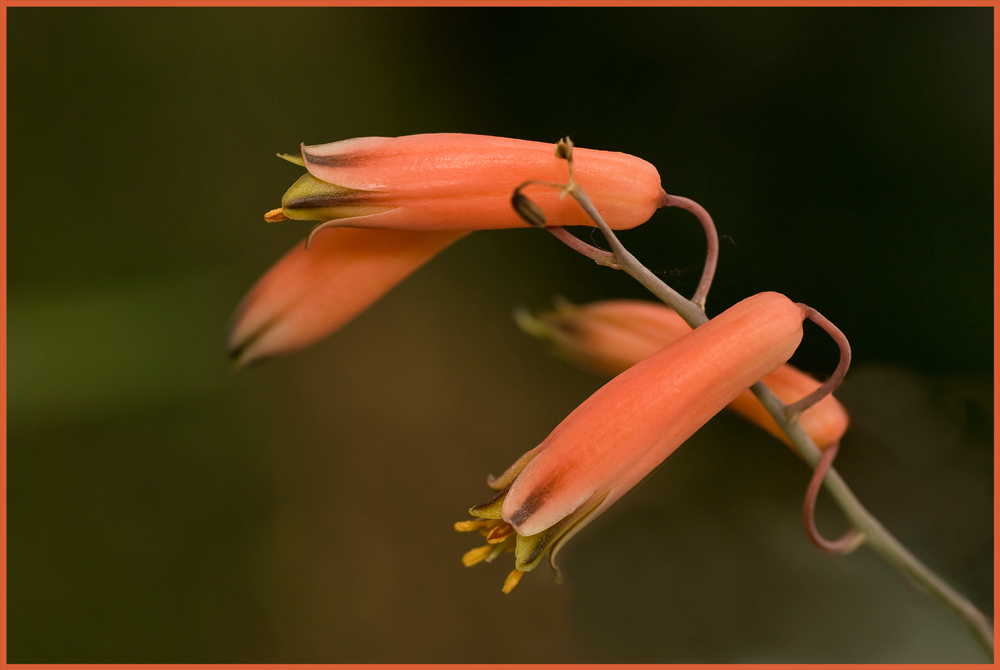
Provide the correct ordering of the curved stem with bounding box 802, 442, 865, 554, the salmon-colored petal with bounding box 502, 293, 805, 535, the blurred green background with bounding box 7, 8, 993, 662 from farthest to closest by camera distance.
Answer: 1. the blurred green background with bounding box 7, 8, 993, 662
2. the curved stem with bounding box 802, 442, 865, 554
3. the salmon-colored petal with bounding box 502, 293, 805, 535

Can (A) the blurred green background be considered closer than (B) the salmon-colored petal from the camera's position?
No

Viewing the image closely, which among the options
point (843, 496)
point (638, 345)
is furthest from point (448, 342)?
point (843, 496)

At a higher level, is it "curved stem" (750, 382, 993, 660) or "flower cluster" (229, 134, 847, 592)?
"flower cluster" (229, 134, 847, 592)

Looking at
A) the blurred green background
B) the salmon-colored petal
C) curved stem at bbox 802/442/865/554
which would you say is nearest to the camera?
the salmon-colored petal

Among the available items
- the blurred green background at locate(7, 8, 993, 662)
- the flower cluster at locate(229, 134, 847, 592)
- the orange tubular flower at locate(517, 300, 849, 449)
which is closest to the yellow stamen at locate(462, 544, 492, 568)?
the flower cluster at locate(229, 134, 847, 592)

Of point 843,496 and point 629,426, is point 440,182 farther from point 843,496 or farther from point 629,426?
point 843,496

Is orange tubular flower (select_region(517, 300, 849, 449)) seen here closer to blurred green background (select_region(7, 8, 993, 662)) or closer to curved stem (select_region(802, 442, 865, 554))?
curved stem (select_region(802, 442, 865, 554))

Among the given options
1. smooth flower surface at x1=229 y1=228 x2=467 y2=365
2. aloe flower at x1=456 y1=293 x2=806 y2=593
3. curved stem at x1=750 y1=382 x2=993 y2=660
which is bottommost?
curved stem at x1=750 y1=382 x2=993 y2=660
